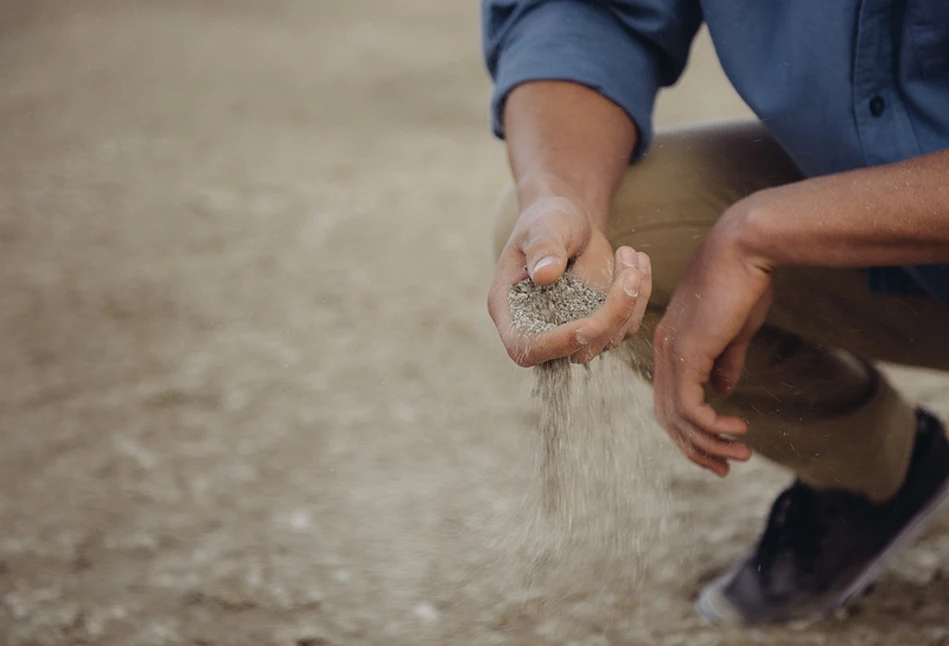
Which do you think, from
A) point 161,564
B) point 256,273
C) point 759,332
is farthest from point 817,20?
point 256,273

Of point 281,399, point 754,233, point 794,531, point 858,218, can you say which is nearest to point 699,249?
point 754,233

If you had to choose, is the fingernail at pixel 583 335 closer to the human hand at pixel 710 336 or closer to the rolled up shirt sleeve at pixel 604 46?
the human hand at pixel 710 336

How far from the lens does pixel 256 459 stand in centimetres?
209

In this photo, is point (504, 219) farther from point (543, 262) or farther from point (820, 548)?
point (820, 548)

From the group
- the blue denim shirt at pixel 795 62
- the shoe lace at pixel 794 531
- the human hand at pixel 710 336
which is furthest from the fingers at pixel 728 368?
the shoe lace at pixel 794 531

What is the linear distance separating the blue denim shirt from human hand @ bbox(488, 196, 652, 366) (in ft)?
0.91

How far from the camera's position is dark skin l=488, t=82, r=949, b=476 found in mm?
1150

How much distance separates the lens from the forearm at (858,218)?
44.1 inches

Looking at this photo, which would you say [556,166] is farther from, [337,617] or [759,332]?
[337,617]

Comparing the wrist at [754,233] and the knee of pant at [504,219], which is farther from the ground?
the wrist at [754,233]

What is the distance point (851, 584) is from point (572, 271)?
2.40 ft

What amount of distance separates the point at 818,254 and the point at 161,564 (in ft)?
4.00

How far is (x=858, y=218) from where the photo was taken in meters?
1.16

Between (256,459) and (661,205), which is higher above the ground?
(661,205)
